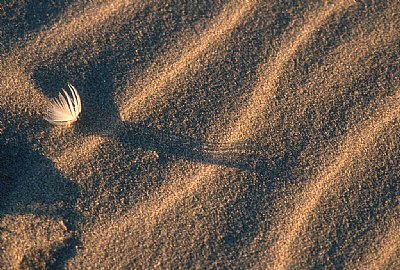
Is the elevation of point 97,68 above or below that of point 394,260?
above

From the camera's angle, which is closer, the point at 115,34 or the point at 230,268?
the point at 230,268

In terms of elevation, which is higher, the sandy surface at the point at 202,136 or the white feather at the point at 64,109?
the white feather at the point at 64,109

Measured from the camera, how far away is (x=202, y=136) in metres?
1.36

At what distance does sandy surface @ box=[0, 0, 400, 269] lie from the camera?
1.28 meters

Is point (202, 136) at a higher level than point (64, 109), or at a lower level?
lower

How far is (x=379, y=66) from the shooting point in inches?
56.2

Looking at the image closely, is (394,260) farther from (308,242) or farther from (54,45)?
(54,45)

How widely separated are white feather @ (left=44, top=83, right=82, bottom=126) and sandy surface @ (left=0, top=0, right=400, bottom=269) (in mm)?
22

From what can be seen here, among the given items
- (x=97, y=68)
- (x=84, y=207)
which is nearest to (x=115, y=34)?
(x=97, y=68)

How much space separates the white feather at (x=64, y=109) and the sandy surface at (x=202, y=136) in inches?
0.9

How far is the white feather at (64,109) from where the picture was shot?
134 centimetres

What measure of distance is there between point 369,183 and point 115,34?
872 mm

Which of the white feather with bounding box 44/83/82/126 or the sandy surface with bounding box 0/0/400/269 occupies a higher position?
the white feather with bounding box 44/83/82/126

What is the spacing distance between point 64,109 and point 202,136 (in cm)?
41
